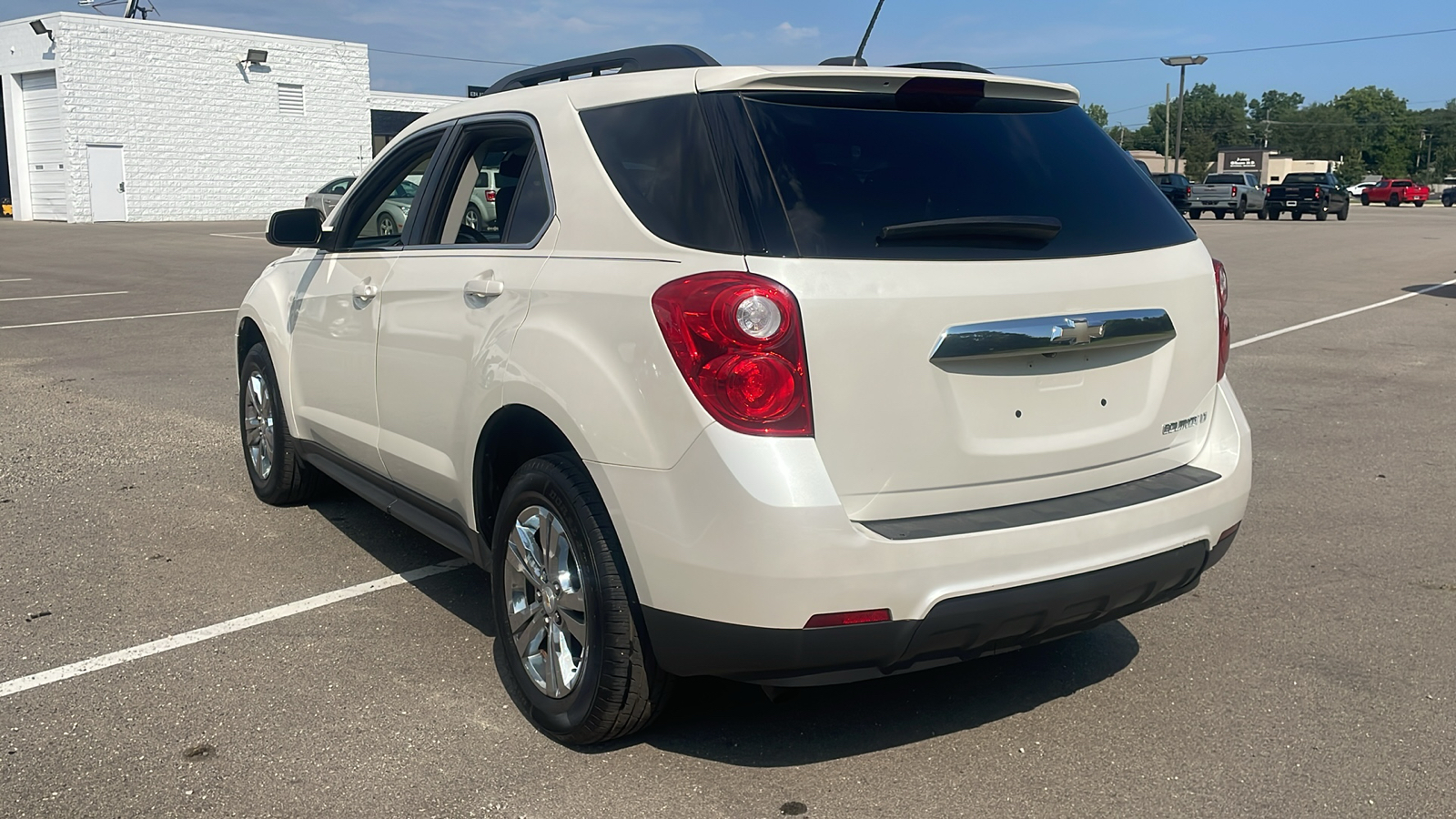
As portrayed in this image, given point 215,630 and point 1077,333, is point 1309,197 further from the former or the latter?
point 215,630

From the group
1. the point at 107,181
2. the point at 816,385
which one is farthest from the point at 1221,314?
→ the point at 107,181

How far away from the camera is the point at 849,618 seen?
9.51ft

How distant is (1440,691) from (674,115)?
2848mm

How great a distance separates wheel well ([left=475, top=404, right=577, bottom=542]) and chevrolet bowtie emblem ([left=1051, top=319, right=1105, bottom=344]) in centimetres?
129

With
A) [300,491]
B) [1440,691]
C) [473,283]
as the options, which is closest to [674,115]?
[473,283]

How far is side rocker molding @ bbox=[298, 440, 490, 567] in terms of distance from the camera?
13.0 feet

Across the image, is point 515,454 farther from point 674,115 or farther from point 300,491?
point 300,491

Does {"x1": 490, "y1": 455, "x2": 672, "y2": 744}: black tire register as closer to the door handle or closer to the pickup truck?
the door handle

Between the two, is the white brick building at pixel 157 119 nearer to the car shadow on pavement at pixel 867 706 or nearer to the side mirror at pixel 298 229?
the side mirror at pixel 298 229

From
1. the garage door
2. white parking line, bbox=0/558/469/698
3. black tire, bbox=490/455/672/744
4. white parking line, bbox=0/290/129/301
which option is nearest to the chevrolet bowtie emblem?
black tire, bbox=490/455/672/744

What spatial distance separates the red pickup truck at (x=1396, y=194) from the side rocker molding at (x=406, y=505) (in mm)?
84735

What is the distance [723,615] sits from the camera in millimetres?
2939

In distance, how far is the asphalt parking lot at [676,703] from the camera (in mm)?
3203

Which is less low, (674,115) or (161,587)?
(674,115)
